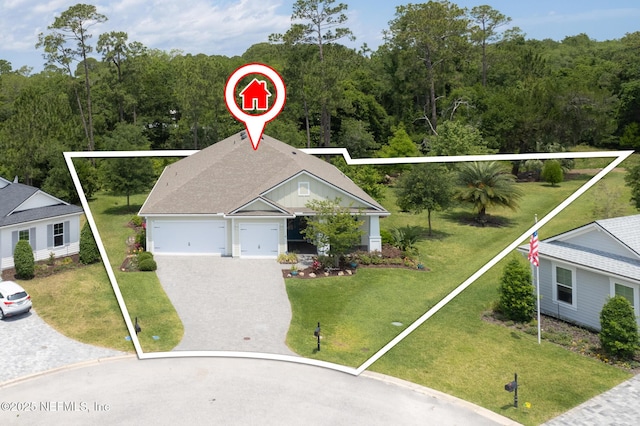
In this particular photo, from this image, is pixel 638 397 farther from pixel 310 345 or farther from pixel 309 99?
pixel 309 99

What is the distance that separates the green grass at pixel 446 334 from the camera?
14.4m

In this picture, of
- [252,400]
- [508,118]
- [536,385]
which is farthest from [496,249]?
[508,118]

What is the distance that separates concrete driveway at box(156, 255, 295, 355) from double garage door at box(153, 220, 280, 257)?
40 centimetres

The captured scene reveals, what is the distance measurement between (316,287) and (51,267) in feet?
47.7

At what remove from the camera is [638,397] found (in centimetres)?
1404

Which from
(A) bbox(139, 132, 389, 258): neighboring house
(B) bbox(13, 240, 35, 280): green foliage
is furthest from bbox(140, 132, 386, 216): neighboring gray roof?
(B) bbox(13, 240, 35, 280): green foliage

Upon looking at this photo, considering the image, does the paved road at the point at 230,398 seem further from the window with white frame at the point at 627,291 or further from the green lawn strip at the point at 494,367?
the window with white frame at the point at 627,291

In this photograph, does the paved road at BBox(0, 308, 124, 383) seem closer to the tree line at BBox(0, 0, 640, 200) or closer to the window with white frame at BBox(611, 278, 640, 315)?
the tree line at BBox(0, 0, 640, 200)

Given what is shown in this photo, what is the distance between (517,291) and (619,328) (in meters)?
3.12

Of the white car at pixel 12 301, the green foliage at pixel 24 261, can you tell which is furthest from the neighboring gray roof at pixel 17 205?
the white car at pixel 12 301

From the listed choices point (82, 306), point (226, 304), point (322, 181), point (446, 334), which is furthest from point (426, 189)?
point (82, 306)

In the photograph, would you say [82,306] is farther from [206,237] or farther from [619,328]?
[619,328]

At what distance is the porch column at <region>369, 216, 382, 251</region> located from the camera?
16.3 m

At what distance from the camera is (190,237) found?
16594 millimetres
